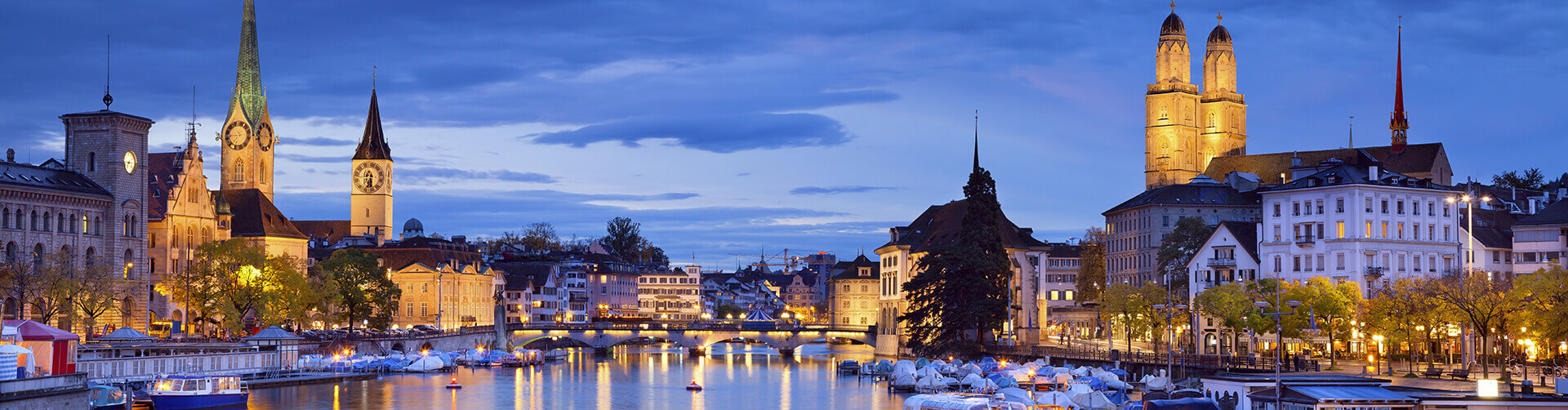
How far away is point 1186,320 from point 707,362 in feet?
151

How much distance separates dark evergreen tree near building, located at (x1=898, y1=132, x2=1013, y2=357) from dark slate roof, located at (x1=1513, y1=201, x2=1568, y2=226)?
31226 mm

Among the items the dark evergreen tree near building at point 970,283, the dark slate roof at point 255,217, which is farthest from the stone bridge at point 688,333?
the dark evergreen tree near building at point 970,283

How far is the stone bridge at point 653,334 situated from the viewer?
148500mm

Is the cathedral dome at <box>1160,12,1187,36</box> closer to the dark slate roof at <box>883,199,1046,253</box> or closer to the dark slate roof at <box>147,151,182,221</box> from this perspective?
the dark slate roof at <box>883,199,1046,253</box>

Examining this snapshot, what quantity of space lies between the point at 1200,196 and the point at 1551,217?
43785 millimetres

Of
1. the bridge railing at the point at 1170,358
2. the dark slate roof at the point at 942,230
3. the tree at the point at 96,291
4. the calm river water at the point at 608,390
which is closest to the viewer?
the bridge railing at the point at 1170,358

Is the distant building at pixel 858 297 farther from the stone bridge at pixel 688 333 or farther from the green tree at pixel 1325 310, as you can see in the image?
the green tree at pixel 1325 310

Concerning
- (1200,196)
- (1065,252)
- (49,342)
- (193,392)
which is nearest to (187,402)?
(193,392)

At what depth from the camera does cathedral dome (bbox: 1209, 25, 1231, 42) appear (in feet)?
595

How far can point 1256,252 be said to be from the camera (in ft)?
359

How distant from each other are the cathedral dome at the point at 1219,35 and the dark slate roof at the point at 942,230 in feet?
120

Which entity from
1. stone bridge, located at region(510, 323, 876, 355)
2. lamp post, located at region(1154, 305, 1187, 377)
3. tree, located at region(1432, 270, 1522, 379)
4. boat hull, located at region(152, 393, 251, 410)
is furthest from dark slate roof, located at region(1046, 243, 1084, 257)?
boat hull, located at region(152, 393, 251, 410)

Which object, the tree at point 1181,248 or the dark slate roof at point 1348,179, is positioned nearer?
the dark slate roof at point 1348,179

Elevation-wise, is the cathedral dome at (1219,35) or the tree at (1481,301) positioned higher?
the cathedral dome at (1219,35)
